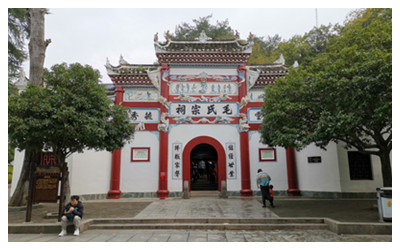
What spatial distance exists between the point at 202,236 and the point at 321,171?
796cm

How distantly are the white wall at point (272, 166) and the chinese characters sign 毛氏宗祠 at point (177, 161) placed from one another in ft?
Answer: 11.6

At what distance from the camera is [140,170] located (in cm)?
1306

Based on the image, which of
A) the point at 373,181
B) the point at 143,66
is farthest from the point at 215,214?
the point at 143,66

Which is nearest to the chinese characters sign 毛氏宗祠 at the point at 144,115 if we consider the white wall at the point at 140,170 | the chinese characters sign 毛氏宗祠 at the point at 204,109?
the white wall at the point at 140,170

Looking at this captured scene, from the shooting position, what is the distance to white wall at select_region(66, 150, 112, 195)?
38.9ft

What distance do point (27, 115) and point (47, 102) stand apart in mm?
636

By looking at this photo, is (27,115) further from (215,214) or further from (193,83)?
(193,83)

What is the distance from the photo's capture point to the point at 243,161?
43.0 ft

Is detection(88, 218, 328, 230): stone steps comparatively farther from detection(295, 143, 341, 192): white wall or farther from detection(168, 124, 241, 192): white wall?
detection(168, 124, 241, 192): white wall

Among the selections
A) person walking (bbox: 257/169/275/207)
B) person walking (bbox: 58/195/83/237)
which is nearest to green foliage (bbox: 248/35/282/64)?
person walking (bbox: 257/169/275/207)

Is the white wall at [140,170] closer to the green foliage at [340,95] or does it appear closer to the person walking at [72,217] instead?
the green foliage at [340,95]

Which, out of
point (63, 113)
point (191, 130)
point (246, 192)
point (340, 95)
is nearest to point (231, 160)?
point (246, 192)

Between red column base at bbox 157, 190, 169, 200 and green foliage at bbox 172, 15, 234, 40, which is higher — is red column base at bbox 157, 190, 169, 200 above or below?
below

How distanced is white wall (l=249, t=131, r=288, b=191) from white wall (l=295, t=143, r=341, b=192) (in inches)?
33.3
